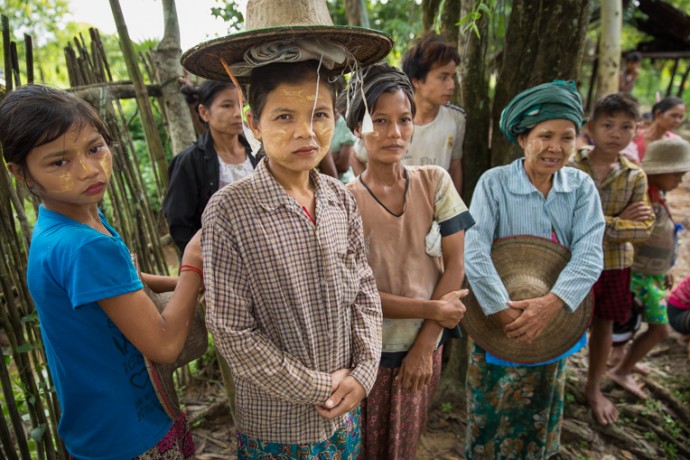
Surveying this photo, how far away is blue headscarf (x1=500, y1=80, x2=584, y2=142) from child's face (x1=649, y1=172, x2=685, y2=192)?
1435mm

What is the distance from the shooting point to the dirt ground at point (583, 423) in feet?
9.18

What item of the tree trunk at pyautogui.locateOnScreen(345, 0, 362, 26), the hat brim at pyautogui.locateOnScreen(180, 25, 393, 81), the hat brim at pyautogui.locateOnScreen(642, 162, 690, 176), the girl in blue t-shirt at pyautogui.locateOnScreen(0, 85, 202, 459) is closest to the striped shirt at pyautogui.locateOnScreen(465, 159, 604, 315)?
the hat brim at pyautogui.locateOnScreen(180, 25, 393, 81)

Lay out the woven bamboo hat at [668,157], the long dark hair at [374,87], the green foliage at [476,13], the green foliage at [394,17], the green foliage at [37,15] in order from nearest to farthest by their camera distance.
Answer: the long dark hair at [374,87] < the green foliage at [476,13] < the woven bamboo hat at [668,157] < the green foliage at [394,17] < the green foliage at [37,15]

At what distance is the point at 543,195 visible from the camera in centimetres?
213

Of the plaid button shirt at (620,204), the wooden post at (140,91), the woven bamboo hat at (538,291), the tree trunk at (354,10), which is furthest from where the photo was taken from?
the tree trunk at (354,10)

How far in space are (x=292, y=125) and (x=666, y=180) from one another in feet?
9.77

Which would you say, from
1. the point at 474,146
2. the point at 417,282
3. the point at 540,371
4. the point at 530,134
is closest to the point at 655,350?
the point at 540,371

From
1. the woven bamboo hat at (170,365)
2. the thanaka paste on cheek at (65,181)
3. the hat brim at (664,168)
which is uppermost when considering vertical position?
the thanaka paste on cheek at (65,181)

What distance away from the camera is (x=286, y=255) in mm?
1357

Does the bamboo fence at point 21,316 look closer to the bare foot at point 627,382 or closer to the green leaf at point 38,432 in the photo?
the green leaf at point 38,432

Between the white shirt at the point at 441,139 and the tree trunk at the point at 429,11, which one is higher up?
the tree trunk at the point at 429,11

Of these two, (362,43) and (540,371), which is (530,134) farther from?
(540,371)

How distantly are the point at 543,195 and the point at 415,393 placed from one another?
117 cm

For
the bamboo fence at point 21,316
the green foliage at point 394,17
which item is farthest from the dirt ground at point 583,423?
the green foliage at point 394,17
